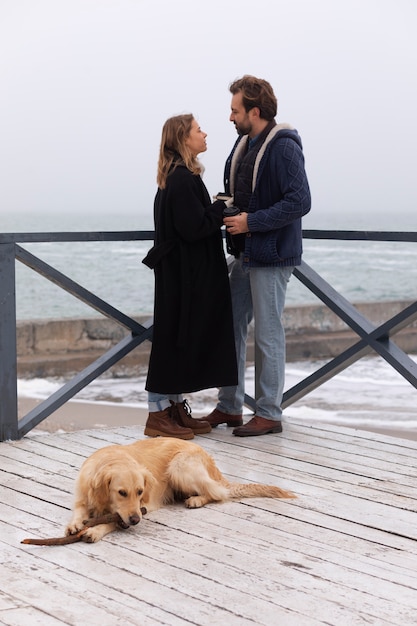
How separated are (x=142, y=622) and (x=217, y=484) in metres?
1.15

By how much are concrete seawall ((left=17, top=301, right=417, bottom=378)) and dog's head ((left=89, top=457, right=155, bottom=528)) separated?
43.1 ft

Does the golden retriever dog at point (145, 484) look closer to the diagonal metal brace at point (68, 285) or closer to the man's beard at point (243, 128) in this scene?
the diagonal metal brace at point (68, 285)

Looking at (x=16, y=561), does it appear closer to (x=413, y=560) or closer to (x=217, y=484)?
Result: (x=217, y=484)

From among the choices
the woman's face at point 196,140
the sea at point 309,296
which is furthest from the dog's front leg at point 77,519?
the sea at point 309,296

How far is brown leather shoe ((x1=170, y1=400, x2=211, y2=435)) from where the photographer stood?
4.77 meters

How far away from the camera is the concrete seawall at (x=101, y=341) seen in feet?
57.1

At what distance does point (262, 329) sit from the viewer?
469 cm

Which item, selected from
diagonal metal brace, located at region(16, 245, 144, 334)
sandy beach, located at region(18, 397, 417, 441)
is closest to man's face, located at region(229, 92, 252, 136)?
diagonal metal brace, located at region(16, 245, 144, 334)

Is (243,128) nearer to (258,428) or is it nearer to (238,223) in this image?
(238,223)

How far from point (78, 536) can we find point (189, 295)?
66.2 inches

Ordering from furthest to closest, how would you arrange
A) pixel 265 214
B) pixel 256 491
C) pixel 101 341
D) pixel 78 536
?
pixel 101 341 < pixel 265 214 < pixel 256 491 < pixel 78 536

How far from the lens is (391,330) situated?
15.4ft

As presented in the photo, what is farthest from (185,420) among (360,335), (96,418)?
(96,418)

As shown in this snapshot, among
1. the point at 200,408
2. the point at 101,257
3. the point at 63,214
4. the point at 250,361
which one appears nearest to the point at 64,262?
the point at 101,257
